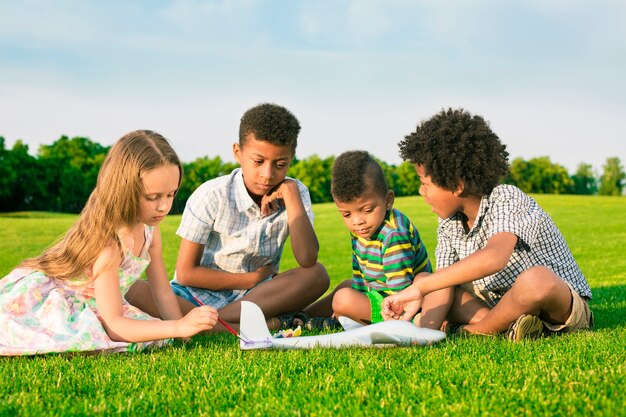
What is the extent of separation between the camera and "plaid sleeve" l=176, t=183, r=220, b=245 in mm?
5734

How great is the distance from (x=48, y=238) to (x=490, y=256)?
25.9m

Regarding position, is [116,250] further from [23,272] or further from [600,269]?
[600,269]

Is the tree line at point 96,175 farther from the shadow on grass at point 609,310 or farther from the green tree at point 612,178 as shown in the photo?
the shadow on grass at point 609,310

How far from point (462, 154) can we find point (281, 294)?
209 cm

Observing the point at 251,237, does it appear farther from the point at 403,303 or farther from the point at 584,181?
the point at 584,181

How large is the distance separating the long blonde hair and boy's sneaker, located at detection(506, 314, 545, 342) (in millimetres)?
2572

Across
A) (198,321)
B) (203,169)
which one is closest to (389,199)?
(198,321)

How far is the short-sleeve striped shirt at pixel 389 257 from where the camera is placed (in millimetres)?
5094

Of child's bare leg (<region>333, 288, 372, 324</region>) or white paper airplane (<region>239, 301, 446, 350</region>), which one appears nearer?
white paper airplane (<region>239, 301, 446, 350</region>)

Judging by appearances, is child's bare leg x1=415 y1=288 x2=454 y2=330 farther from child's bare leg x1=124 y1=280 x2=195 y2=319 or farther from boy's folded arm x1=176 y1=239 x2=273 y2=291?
child's bare leg x1=124 y1=280 x2=195 y2=319

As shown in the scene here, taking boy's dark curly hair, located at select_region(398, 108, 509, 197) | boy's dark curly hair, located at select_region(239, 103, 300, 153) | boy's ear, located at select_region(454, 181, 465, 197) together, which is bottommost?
boy's ear, located at select_region(454, 181, 465, 197)

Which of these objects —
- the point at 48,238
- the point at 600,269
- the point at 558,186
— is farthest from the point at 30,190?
the point at 558,186

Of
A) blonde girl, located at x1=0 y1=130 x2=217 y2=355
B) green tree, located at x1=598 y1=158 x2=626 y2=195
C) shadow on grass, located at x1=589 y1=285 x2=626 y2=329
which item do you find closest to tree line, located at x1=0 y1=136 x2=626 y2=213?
green tree, located at x1=598 y1=158 x2=626 y2=195

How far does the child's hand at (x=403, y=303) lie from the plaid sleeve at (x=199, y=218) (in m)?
2.13
